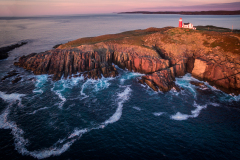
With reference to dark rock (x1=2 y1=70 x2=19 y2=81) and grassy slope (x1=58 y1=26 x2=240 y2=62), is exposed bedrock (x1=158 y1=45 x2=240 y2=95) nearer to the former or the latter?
grassy slope (x1=58 y1=26 x2=240 y2=62)

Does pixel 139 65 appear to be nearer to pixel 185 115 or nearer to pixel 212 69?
pixel 212 69

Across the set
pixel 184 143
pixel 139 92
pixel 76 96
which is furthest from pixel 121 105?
pixel 184 143

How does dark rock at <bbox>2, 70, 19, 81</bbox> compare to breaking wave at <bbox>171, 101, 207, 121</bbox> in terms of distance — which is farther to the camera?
dark rock at <bbox>2, 70, 19, 81</bbox>

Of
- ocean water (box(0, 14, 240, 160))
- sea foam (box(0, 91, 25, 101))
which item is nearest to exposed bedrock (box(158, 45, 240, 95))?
ocean water (box(0, 14, 240, 160))

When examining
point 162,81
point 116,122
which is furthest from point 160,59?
point 116,122

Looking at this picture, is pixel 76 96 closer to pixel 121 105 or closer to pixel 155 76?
pixel 121 105

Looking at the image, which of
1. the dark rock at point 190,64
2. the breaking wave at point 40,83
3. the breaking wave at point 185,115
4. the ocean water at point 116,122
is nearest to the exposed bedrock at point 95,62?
the breaking wave at point 40,83

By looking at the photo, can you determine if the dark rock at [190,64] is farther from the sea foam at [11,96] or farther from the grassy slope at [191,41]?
the sea foam at [11,96]
